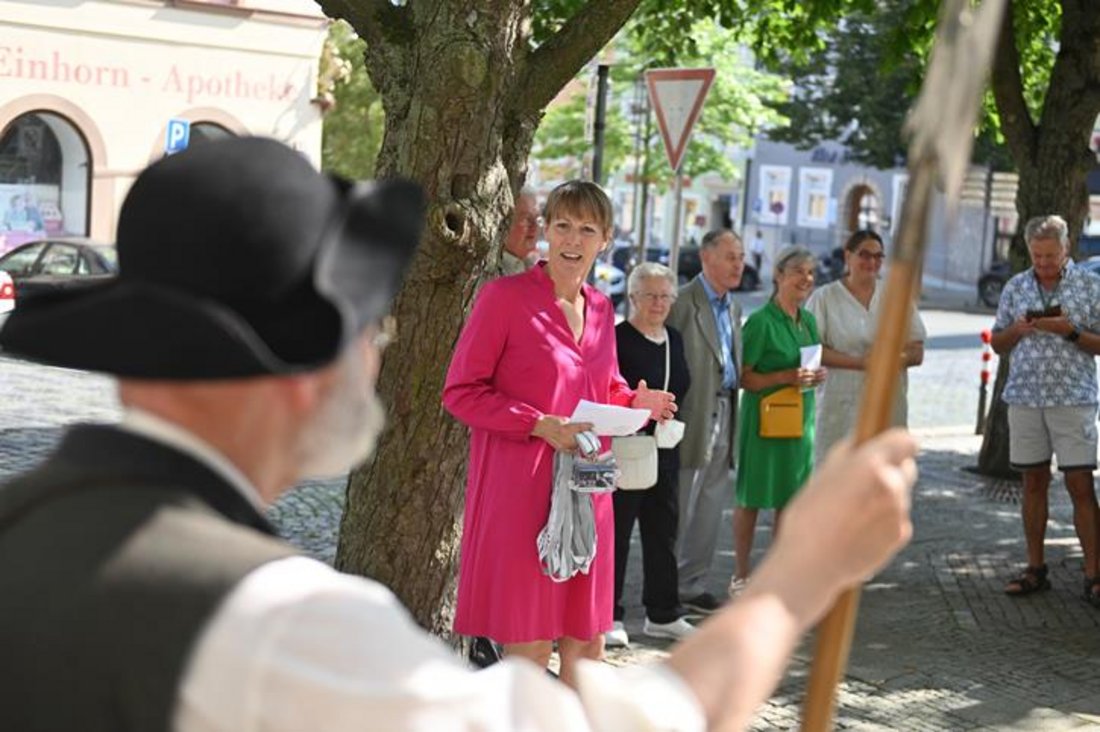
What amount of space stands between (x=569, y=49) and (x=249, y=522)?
5.29m

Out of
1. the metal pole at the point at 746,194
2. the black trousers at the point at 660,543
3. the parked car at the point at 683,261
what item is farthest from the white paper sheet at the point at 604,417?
the metal pole at the point at 746,194

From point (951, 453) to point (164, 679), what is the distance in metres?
14.8

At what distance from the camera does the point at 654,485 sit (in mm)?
8234

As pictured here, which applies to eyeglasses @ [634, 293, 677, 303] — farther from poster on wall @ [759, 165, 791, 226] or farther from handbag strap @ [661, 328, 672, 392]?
poster on wall @ [759, 165, 791, 226]

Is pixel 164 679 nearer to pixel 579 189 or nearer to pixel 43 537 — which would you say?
pixel 43 537

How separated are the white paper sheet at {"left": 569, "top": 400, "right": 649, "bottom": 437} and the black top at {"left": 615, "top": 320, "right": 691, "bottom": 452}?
2.14 metres

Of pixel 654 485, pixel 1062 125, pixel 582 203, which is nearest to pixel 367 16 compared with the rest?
pixel 582 203

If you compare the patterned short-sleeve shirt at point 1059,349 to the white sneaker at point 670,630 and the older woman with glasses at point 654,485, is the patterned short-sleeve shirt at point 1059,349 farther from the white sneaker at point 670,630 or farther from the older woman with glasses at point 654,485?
the white sneaker at point 670,630

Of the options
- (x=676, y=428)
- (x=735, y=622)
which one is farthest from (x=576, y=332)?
(x=735, y=622)

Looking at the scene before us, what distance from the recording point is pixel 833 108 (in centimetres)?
4862

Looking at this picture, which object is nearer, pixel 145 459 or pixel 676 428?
pixel 145 459

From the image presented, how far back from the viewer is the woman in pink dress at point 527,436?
19.0 ft

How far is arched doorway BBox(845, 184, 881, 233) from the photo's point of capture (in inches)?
2402

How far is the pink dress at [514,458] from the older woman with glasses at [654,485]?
2.07 m
